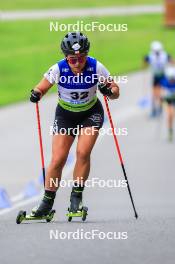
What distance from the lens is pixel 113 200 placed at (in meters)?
16.6

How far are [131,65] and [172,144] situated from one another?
19.0 meters

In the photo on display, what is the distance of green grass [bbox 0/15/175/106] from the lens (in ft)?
132

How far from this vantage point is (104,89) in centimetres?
1276

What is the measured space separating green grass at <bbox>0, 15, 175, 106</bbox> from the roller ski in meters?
21.0

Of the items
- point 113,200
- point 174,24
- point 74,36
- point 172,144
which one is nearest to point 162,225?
point 74,36

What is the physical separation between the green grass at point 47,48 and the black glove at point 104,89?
21108 millimetres

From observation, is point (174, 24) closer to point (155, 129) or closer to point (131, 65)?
point (131, 65)

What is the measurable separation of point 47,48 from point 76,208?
3632 centimetres

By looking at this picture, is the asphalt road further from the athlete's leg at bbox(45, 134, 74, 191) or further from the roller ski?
the athlete's leg at bbox(45, 134, 74, 191)

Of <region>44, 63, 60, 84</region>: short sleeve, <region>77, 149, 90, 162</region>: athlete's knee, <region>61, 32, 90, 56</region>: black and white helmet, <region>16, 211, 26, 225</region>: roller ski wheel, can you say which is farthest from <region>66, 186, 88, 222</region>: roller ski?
<region>61, 32, 90, 56</region>: black and white helmet
